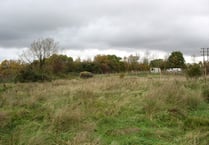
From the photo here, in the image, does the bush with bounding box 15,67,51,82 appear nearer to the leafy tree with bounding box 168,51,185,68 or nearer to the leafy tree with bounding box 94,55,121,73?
the leafy tree with bounding box 94,55,121,73

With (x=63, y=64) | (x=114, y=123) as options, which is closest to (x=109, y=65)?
(x=63, y=64)

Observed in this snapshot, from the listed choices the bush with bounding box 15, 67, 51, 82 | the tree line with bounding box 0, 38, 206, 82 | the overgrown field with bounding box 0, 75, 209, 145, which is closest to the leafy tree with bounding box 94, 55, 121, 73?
the tree line with bounding box 0, 38, 206, 82

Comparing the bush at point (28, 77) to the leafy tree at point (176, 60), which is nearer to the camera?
the bush at point (28, 77)

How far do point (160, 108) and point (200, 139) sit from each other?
2.85 meters

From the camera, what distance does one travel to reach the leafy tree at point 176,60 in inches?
2734

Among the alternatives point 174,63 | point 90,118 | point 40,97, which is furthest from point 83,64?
point 90,118

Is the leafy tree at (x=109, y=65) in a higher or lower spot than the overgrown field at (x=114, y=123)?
higher

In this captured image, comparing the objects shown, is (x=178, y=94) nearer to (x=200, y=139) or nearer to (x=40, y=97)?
(x=200, y=139)

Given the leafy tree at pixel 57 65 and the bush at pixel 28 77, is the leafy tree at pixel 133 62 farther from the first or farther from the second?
the bush at pixel 28 77

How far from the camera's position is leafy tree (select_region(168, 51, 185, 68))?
69431mm

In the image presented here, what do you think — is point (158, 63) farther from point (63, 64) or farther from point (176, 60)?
point (63, 64)

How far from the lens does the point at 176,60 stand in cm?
6938

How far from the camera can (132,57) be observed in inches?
3450

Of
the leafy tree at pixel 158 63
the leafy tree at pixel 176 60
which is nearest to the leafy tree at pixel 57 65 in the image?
the leafy tree at pixel 176 60
